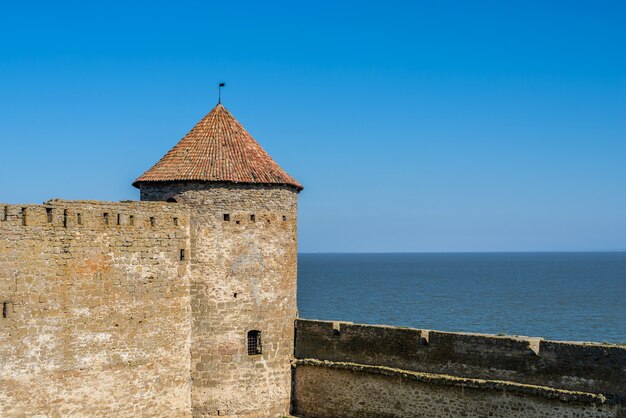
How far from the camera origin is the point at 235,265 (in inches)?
762

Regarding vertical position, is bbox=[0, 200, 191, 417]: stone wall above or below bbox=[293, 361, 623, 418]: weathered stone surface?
above

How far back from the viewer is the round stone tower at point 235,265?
62.6 feet

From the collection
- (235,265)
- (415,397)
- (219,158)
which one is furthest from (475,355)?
(219,158)

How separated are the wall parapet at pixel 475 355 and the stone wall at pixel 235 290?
150 cm

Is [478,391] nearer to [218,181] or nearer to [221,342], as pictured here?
[221,342]

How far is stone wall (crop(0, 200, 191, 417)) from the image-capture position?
1577 cm

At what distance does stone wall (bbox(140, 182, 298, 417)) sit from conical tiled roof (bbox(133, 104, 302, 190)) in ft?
0.81

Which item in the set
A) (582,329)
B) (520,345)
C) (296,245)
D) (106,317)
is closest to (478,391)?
(520,345)

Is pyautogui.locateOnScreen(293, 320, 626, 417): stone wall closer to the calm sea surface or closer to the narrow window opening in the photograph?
the narrow window opening

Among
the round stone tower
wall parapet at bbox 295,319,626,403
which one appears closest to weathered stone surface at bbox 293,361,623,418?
wall parapet at bbox 295,319,626,403

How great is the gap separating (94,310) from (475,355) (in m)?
9.16

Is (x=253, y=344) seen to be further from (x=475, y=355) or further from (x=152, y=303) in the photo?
(x=475, y=355)

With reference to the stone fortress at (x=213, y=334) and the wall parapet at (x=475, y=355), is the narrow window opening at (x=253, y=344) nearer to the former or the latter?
the stone fortress at (x=213, y=334)

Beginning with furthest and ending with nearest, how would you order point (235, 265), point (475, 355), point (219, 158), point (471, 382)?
1. point (219, 158)
2. point (235, 265)
3. point (475, 355)
4. point (471, 382)
